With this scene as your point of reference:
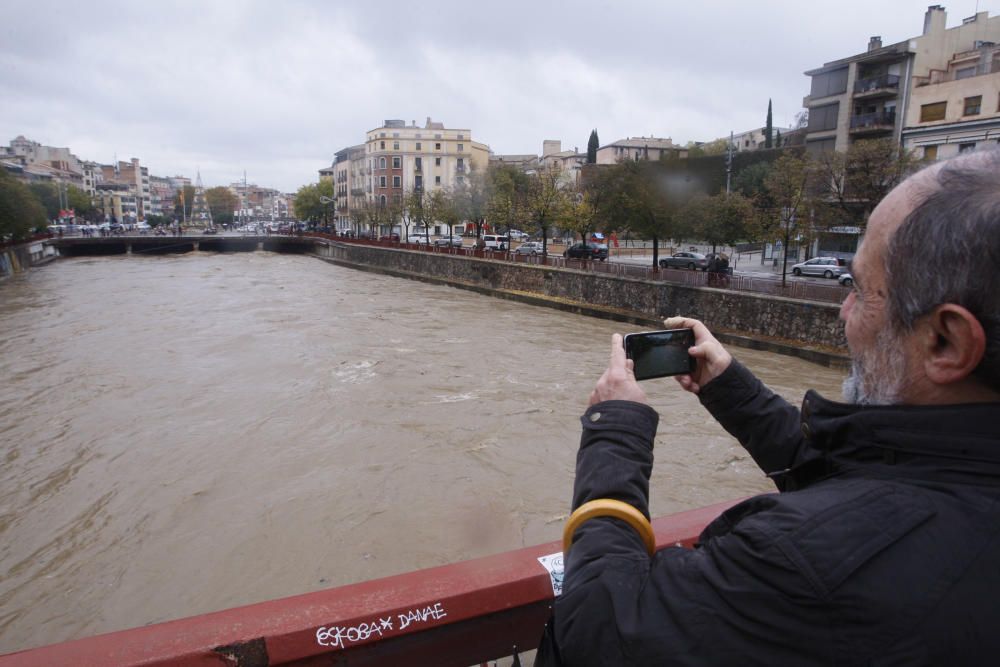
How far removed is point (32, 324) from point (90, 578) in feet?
58.3

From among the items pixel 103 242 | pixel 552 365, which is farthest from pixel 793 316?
pixel 103 242

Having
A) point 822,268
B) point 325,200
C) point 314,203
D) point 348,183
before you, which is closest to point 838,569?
point 822,268

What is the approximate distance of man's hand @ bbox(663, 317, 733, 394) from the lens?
5.23 feet

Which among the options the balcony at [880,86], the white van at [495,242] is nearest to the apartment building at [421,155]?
the white van at [495,242]

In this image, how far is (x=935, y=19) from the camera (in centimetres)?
3052

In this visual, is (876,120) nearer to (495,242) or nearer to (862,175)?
(862,175)

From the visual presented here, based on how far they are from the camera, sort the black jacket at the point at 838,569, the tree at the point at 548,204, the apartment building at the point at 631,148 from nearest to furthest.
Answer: the black jacket at the point at 838,569 < the tree at the point at 548,204 < the apartment building at the point at 631,148

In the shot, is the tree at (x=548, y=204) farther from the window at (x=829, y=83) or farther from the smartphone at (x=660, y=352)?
the smartphone at (x=660, y=352)

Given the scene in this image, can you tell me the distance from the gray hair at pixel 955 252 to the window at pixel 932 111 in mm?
33257

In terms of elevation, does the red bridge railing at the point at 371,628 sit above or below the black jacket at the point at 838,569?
below

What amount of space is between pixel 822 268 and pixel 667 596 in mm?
29072

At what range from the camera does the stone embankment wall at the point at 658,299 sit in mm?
16531

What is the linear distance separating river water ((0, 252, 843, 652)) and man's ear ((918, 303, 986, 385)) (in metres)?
5.58

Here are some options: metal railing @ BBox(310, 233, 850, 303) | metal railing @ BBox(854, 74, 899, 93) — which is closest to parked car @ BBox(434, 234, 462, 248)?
metal railing @ BBox(310, 233, 850, 303)
